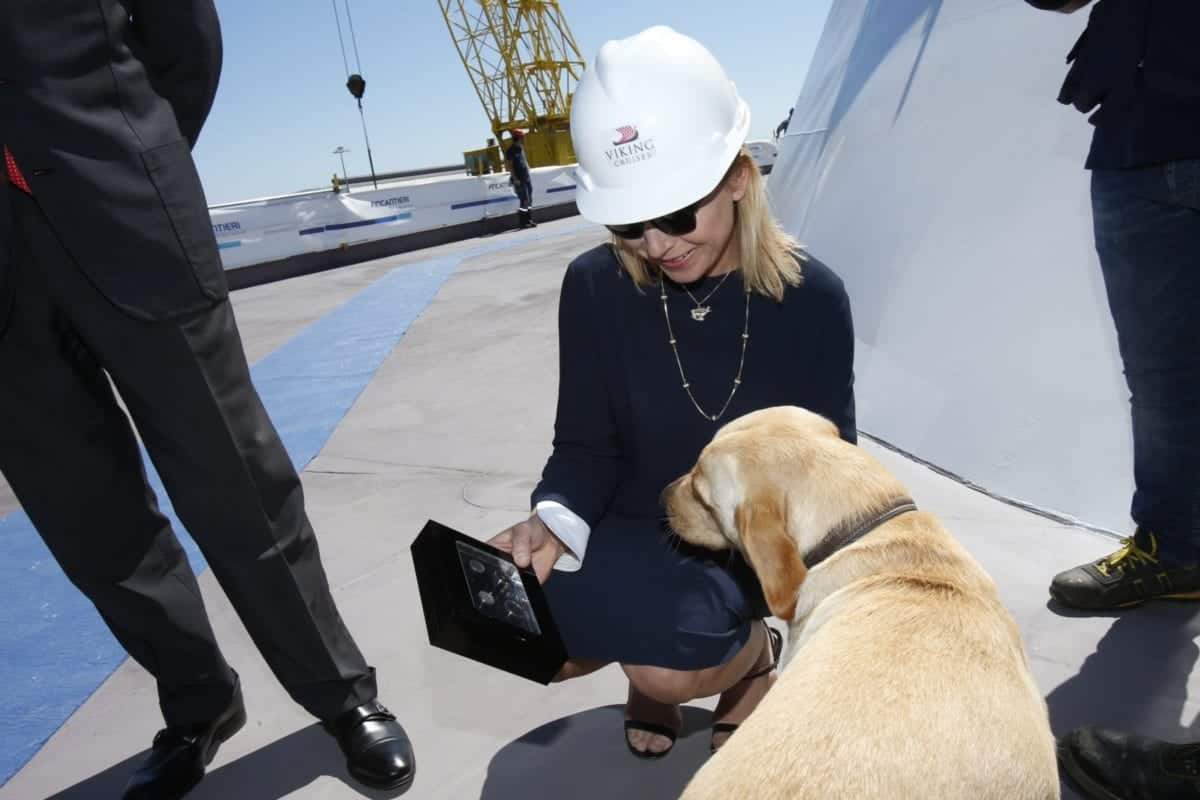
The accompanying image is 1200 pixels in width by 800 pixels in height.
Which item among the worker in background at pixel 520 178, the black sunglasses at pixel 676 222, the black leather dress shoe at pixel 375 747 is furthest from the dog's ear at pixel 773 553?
the worker in background at pixel 520 178

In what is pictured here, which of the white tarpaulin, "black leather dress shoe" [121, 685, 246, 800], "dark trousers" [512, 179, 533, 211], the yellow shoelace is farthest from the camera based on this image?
"dark trousers" [512, 179, 533, 211]

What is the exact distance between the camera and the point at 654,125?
1.58 m

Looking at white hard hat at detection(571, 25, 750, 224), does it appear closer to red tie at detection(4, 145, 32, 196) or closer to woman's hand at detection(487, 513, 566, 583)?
woman's hand at detection(487, 513, 566, 583)

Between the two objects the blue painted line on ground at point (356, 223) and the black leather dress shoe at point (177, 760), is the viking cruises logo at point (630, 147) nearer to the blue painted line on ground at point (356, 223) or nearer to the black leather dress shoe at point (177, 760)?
the black leather dress shoe at point (177, 760)

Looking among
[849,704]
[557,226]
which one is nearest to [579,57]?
[557,226]

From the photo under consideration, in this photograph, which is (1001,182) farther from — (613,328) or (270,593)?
(270,593)

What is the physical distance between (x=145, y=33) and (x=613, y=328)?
122 centimetres

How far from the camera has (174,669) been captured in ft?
6.57

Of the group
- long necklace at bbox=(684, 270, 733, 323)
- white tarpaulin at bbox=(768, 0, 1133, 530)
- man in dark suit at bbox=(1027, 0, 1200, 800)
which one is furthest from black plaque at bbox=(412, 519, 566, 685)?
white tarpaulin at bbox=(768, 0, 1133, 530)

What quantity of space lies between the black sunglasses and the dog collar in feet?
2.34

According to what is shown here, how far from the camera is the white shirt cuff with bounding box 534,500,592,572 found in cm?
180

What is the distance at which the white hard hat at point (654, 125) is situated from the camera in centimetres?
159

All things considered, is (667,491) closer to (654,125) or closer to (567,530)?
(567,530)

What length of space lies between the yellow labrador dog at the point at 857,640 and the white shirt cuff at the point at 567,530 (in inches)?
8.8
